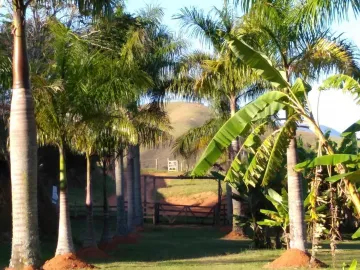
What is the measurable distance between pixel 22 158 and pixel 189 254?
8.78m

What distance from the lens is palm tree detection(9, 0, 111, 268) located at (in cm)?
1325

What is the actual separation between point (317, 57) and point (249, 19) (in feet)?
5.77

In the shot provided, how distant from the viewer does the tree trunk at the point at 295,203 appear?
16.4 meters

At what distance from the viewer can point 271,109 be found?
9789 mm

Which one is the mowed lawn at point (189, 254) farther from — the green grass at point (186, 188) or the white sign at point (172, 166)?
the white sign at point (172, 166)

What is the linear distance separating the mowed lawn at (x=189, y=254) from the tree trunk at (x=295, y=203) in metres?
1.04

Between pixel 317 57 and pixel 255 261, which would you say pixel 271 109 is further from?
pixel 255 261

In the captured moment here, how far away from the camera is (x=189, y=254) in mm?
20906

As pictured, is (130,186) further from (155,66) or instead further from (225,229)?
(225,229)

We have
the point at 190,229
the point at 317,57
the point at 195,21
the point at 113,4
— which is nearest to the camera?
the point at 113,4

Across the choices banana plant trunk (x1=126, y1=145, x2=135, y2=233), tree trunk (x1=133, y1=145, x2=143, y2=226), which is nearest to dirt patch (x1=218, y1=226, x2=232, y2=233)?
tree trunk (x1=133, y1=145, x2=143, y2=226)

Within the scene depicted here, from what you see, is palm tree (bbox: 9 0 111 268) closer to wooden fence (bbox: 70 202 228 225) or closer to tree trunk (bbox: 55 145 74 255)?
tree trunk (bbox: 55 145 74 255)

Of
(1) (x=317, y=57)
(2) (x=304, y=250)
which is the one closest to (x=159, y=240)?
(2) (x=304, y=250)

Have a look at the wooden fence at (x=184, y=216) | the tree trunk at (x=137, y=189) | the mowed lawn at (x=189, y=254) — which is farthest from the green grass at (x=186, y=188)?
the mowed lawn at (x=189, y=254)
